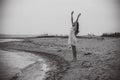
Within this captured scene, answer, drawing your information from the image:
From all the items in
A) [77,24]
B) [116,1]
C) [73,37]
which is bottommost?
[73,37]

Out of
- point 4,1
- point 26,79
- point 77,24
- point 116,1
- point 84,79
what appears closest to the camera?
point 84,79

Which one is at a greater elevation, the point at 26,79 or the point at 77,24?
the point at 77,24

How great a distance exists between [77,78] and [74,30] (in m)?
2.61

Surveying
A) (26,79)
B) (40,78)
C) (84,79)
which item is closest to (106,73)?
(84,79)

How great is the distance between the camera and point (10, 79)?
5234 mm

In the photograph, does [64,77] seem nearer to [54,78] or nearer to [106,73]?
[54,78]

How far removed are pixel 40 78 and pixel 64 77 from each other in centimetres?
79

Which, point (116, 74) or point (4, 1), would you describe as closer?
point (116, 74)

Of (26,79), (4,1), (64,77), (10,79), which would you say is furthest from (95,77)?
(4,1)

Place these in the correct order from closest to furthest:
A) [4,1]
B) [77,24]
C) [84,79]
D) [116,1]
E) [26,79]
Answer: [84,79]
[26,79]
[116,1]
[77,24]
[4,1]

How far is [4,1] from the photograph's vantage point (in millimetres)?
7883

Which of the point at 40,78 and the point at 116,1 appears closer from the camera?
the point at 40,78

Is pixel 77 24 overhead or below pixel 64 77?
overhead

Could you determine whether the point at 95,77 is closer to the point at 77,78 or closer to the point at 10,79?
the point at 77,78
